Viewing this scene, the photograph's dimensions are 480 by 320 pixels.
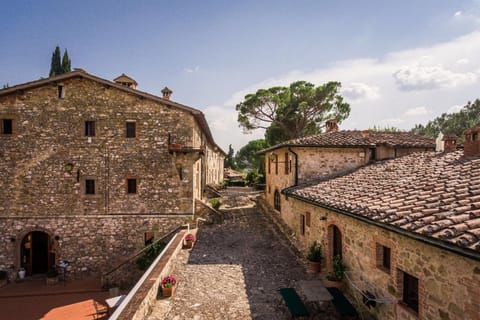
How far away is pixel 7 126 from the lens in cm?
1420

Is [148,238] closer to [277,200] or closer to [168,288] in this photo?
[277,200]

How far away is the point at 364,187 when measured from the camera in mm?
8328

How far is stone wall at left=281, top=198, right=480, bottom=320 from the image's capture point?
12.4 feet

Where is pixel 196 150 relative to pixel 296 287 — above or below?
above

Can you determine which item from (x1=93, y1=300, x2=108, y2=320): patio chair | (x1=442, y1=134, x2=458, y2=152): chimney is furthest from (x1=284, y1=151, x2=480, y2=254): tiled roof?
(x1=93, y1=300, x2=108, y2=320): patio chair

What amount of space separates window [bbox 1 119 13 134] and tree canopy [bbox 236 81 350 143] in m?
17.9

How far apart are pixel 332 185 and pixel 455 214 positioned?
5959mm

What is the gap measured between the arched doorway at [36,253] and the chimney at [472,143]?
18824 mm

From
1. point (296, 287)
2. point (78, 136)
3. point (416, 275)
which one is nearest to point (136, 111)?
point (78, 136)

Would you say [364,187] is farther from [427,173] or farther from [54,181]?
[54,181]

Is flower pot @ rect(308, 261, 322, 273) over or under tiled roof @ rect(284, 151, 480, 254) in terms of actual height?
under

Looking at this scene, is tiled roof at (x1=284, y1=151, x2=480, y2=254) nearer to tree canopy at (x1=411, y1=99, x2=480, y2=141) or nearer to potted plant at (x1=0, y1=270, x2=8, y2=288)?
potted plant at (x1=0, y1=270, x2=8, y2=288)

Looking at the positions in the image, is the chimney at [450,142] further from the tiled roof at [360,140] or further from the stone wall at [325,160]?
the stone wall at [325,160]

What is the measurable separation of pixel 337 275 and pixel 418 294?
296 cm
